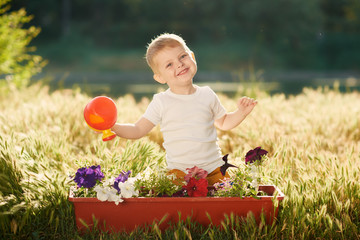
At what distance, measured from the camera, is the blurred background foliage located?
3191 centimetres

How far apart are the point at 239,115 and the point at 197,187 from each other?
2.23ft

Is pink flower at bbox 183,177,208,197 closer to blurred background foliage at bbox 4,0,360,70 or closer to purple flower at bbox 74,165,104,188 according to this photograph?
purple flower at bbox 74,165,104,188

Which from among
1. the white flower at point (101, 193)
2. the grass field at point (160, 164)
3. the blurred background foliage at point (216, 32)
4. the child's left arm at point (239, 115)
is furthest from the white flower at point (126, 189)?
the blurred background foliage at point (216, 32)

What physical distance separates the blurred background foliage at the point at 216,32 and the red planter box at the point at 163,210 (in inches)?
1065

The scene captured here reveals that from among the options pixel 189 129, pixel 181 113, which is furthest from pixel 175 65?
pixel 189 129

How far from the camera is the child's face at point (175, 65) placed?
10.4 feet

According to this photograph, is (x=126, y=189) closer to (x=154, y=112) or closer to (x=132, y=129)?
(x=132, y=129)

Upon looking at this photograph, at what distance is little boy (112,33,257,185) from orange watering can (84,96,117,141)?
19 centimetres

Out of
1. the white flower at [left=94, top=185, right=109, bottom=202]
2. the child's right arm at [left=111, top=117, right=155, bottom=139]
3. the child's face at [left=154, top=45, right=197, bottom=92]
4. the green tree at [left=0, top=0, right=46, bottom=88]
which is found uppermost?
the green tree at [left=0, top=0, right=46, bottom=88]

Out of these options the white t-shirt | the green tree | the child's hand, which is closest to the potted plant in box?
the white t-shirt

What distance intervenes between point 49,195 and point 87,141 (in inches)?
69.1

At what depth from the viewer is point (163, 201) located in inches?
115

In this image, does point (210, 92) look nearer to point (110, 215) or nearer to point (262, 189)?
point (262, 189)

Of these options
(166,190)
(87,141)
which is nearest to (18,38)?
(87,141)
